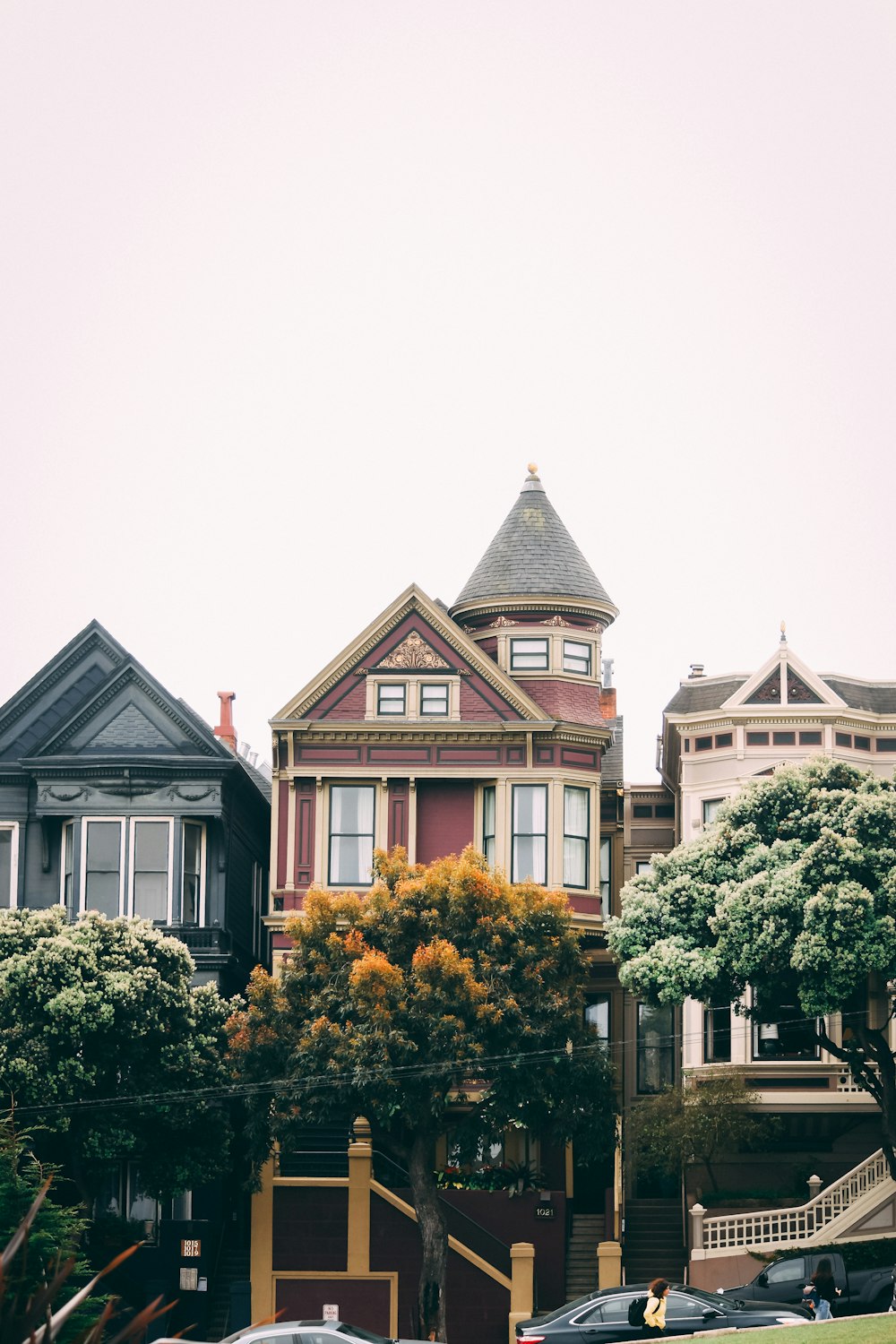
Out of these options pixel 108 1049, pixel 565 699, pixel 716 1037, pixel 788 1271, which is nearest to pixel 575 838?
pixel 565 699

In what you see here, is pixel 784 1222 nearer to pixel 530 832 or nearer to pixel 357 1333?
pixel 530 832

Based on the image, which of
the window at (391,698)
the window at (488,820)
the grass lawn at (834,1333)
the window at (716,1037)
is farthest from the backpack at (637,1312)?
the window at (391,698)

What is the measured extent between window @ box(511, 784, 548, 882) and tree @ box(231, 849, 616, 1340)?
5.81 m

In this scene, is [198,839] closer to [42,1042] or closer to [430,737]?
[430,737]

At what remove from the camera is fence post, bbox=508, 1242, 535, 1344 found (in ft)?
139

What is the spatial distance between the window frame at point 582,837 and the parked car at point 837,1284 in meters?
12.1

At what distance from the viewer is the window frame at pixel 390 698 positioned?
50.1 m

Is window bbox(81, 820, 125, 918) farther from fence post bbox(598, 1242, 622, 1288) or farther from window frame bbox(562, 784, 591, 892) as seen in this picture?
fence post bbox(598, 1242, 622, 1288)

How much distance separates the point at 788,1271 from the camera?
3816cm

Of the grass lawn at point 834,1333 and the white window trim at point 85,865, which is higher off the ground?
the white window trim at point 85,865

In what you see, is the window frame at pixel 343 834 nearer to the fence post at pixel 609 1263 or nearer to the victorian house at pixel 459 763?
the victorian house at pixel 459 763

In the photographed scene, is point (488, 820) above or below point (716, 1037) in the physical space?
above

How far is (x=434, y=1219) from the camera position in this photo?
4203 centimetres

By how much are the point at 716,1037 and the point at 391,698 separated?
11.0m
